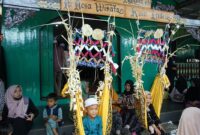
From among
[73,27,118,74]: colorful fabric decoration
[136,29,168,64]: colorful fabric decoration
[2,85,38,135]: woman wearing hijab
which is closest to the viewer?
[73,27,118,74]: colorful fabric decoration

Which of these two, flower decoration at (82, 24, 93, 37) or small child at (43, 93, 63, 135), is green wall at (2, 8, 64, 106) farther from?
flower decoration at (82, 24, 93, 37)

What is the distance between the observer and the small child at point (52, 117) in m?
4.30

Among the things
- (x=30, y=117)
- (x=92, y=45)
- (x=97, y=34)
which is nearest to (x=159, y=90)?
(x=92, y=45)

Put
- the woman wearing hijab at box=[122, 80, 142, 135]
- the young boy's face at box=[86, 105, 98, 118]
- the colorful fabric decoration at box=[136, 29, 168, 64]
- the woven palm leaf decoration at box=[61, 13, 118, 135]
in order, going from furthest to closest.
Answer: the colorful fabric decoration at box=[136, 29, 168, 64]
the woman wearing hijab at box=[122, 80, 142, 135]
the young boy's face at box=[86, 105, 98, 118]
the woven palm leaf decoration at box=[61, 13, 118, 135]

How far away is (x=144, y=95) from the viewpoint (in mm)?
4582

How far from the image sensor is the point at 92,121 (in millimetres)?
3760

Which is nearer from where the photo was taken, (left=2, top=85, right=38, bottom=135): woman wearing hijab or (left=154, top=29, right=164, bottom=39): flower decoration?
(left=2, top=85, right=38, bottom=135): woman wearing hijab

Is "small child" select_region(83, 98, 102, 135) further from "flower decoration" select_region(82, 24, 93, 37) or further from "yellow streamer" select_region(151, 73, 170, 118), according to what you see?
"yellow streamer" select_region(151, 73, 170, 118)

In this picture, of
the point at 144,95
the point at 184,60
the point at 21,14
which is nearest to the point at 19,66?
the point at 21,14

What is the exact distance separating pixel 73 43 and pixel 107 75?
2.07 feet

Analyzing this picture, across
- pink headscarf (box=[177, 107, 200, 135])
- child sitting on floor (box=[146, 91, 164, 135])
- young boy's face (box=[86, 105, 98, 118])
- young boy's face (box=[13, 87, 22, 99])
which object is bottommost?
child sitting on floor (box=[146, 91, 164, 135])

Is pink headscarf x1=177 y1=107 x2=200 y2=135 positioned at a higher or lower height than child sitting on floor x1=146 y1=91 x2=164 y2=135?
higher

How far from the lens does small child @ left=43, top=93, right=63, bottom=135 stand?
4301 mm

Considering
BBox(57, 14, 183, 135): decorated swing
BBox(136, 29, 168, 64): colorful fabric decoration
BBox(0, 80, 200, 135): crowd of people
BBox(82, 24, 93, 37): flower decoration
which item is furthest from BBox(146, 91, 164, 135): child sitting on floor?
BBox(82, 24, 93, 37): flower decoration
